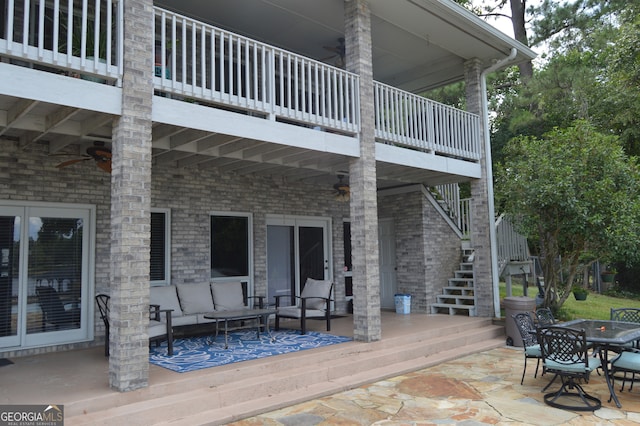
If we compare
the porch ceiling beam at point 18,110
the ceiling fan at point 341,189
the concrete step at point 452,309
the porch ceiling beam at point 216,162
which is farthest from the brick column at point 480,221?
the porch ceiling beam at point 18,110

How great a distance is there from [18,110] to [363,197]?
4.41m

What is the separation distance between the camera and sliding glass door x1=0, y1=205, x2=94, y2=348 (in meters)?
6.30

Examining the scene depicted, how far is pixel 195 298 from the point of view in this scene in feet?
24.5

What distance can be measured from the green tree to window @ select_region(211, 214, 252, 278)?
5108 millimetres

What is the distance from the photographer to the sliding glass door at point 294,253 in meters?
9.39

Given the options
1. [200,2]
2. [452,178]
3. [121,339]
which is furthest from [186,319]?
[452,178]

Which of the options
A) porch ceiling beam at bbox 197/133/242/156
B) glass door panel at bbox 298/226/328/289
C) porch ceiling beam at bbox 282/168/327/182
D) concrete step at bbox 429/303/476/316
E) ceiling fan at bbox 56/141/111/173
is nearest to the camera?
porch ceiling beam at bbox 197/133/242/156

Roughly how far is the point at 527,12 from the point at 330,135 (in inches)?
521

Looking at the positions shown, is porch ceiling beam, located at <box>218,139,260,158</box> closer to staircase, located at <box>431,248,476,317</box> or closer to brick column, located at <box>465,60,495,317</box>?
brick column, located at <box>465,60,495,317</box>

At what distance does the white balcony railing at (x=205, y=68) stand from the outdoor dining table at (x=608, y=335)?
12.7ft

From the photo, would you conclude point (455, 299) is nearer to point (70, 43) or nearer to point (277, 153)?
point (277, 153)

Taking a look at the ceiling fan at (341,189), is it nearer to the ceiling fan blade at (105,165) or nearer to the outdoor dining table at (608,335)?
the ceiling fan blade at (105,165)

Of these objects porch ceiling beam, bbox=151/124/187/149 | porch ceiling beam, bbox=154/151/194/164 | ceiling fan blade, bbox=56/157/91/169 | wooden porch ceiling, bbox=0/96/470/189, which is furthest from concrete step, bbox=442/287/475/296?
ceiling fan blade, bbox=56/157/91/169

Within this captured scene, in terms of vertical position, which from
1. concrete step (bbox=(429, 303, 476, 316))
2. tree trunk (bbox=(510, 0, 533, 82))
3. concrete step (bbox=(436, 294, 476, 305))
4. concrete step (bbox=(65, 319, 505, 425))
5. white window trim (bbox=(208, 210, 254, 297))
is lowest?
concrete step (bbox=(65, 319, 505, 425))
